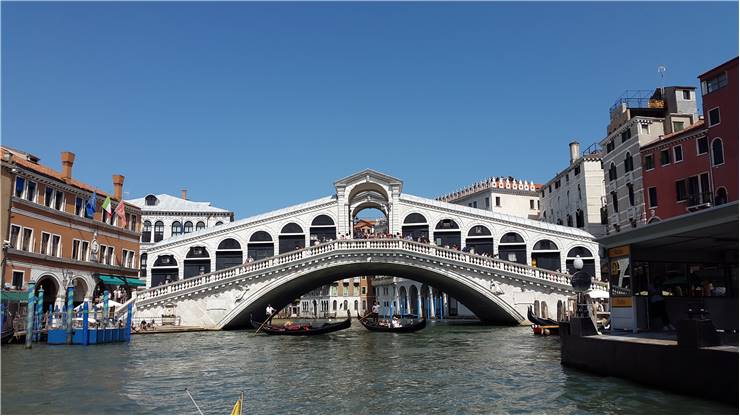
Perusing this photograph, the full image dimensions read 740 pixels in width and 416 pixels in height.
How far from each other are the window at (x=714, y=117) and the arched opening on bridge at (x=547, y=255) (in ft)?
36.5

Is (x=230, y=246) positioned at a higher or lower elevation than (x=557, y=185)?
lower

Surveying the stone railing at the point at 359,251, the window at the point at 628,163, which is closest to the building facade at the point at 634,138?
the window at the point at 628,163

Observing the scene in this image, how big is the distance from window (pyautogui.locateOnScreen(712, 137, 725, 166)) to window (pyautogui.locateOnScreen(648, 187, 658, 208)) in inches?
141

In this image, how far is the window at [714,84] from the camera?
22938mm

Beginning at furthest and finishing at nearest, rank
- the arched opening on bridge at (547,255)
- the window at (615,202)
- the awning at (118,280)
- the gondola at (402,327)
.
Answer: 1. the arched opening on bridge at (547,255)
2. the window at (615,202)
3. the awning at (118,280)
4. the gondola at (402,327)

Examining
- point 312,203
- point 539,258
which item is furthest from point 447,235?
point 312,203

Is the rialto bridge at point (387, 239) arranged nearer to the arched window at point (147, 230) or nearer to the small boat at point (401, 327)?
the small boat at point (401, 327)

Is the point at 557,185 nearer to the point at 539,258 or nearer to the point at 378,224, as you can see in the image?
the point at 539,258

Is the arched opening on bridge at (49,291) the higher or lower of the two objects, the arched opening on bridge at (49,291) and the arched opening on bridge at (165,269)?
the lower

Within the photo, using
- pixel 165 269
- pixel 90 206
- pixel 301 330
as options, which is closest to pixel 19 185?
pixel 90 206

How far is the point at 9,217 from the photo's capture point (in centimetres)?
2283

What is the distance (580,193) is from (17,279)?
30.2m

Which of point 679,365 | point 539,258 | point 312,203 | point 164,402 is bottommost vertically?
point 164,402

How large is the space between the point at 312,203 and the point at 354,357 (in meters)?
17.5
